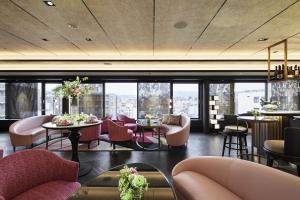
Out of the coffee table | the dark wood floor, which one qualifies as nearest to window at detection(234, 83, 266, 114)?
the dark wood floor

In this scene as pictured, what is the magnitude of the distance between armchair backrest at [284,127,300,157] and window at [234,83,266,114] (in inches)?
249

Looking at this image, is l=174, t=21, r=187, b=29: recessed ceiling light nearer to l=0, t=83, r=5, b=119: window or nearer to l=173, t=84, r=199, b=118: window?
l=173, t=84, r=199, b=118: window

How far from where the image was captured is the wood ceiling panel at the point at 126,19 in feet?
9.02

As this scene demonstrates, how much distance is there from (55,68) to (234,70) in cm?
730

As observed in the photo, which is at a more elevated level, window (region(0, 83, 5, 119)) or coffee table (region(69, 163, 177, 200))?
window (region(0, 83, 5, 119))

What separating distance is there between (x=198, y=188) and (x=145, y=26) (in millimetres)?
2946

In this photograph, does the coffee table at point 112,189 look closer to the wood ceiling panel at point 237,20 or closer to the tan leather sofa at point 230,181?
the tan leather sofa at point 230,181

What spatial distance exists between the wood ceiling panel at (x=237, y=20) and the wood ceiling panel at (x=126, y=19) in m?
1.22

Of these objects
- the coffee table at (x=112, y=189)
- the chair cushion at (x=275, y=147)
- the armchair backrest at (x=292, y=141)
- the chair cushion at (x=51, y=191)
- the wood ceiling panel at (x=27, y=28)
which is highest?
the wood ceiling panel at (x=27, y=28)

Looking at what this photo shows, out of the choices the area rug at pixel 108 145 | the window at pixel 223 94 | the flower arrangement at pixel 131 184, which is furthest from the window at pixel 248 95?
the flower arrangement at pixel 131 184

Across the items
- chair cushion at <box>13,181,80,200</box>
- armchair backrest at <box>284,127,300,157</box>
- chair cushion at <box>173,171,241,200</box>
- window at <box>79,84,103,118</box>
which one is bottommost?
chair cushion at <box>173,171,241,200</box>

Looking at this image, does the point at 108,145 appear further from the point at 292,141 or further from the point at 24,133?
the point at 292,141

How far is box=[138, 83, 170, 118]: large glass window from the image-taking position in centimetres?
870

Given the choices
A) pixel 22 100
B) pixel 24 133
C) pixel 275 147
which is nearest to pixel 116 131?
pixel 24 133
